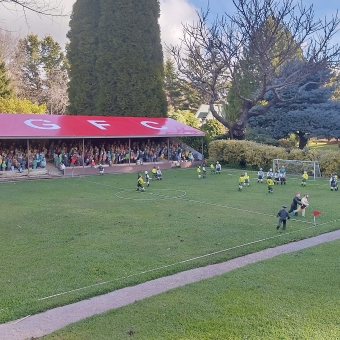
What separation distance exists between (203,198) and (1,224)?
27.5 feet

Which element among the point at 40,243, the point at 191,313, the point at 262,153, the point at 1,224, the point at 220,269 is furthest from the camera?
the point at 262,153

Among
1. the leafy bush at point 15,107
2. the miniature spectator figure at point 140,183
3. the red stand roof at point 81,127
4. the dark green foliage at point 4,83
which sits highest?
the dark green foliage at point 4,83

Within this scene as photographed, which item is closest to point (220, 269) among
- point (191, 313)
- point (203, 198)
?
point (191, 313)

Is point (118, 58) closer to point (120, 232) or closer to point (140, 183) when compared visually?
point (140, 183)

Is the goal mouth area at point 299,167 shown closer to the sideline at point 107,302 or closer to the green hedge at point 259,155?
the green hedge at point 259,155

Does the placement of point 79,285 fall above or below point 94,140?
below

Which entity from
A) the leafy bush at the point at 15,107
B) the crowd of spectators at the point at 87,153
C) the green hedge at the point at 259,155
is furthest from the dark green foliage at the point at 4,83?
the green hedge at the point at 259,155

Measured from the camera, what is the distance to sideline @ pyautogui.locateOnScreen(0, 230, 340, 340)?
5954mm

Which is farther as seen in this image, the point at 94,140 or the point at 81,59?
the point at 81,59

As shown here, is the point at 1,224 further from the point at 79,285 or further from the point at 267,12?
the point at 267,12

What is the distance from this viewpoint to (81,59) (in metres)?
42.3

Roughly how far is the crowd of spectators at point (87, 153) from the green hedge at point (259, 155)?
104 inches

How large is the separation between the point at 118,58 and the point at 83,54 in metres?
4.47

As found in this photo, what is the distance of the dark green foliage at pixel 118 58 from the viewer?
132 feet
